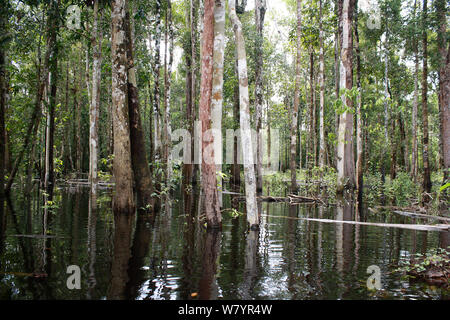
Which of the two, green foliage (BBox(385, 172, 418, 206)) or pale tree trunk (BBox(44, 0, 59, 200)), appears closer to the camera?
pale tree trunk (BBox(44, 0, 59, 200))

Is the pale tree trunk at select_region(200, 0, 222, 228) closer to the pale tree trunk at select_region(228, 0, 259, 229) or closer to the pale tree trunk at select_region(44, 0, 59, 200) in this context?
the pale tree trunk at select_region(228, 0, 259, 229)

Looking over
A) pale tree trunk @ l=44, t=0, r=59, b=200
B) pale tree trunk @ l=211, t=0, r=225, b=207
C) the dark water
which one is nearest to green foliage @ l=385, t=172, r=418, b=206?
the dark water

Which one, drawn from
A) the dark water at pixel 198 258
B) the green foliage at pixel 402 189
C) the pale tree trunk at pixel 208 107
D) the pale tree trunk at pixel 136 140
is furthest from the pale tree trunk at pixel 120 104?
the green foliage at pixel 402 189

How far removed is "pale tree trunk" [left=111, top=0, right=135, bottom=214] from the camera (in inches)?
405

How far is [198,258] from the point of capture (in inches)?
237

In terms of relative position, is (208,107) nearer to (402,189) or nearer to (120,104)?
(120,104)

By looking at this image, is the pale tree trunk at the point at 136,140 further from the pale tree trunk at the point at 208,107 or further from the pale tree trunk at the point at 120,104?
the pale tree trunk at the point at 208,107

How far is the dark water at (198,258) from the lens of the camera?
4336 millimetres

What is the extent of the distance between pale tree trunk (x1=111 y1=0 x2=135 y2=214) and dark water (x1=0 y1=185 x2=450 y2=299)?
1.23m

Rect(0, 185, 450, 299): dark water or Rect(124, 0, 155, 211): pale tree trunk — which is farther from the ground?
Rect(124, 0, 155, 211): pale tree trunk

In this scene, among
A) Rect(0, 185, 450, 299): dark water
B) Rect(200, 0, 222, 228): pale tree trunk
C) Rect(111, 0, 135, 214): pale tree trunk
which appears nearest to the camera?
Rect(0, 185, 450, 299): dark water

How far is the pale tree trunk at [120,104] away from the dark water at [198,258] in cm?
123
